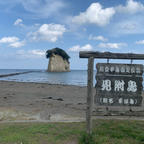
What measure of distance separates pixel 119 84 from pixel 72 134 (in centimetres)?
161

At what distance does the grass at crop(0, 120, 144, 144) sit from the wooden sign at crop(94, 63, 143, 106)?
0.74 meters

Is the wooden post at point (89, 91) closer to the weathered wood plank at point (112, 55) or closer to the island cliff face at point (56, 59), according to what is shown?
the weathered wood plank at point (112, 55)

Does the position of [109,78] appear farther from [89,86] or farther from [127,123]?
[127,123]

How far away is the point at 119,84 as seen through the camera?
11.4ft

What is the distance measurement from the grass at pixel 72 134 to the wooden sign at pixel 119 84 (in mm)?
737

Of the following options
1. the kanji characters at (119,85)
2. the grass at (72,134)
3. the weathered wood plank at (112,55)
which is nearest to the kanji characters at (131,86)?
the kanji characters at (119,85)

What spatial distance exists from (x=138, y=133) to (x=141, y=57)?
1808mm

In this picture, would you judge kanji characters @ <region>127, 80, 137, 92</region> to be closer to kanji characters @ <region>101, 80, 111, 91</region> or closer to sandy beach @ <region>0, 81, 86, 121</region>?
kanji characters @ <region>101, 80, 111, 91</region>

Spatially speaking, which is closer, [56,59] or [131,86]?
[131,86]

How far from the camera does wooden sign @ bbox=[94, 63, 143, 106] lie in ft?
11.4

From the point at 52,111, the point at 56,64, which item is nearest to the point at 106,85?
the point at 52,111

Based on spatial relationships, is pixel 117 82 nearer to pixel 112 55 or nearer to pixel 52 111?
pixel 112 55

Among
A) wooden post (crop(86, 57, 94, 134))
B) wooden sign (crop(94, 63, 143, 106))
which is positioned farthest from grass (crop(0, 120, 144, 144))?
wooden sign (crop(94, 63, 143, 106))

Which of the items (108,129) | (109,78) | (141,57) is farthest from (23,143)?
(141,57)
